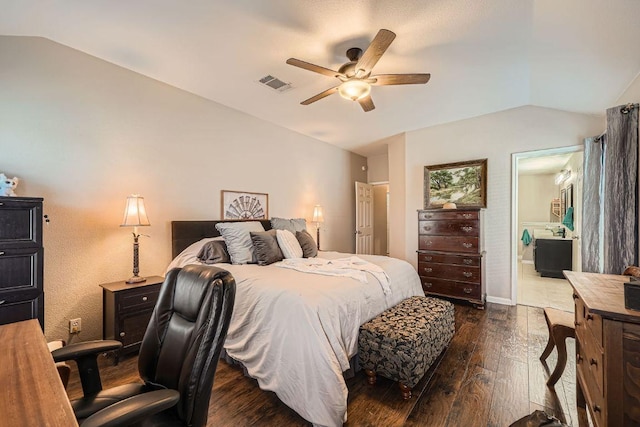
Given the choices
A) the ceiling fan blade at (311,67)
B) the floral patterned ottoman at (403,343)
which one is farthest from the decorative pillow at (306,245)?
the ceiling fan blade at (311,67)

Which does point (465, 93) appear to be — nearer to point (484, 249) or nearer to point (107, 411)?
point (484, 249)

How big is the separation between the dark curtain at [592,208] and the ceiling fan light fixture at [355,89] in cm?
266

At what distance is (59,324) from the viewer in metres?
2.43

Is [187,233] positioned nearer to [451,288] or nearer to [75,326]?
[75,326]

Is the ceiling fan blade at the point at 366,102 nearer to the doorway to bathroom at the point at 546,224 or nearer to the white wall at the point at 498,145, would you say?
the white wall at the point at 498,145

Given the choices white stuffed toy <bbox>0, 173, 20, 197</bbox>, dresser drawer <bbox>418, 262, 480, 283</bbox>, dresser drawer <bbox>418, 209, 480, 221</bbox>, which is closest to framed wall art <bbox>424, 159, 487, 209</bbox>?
dresser drawer <bbox>418, 209, 480, 221</bbox>

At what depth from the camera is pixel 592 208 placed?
3.04 metres

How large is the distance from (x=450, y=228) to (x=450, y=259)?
0.45 m

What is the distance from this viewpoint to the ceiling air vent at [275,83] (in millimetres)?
2995

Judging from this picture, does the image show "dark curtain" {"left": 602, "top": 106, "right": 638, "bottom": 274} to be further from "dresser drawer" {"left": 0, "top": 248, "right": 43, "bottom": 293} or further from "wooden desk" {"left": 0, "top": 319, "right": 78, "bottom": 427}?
"dresser drawer" {"left": 0, "top": 248, "right": 43, "bottom": 293}

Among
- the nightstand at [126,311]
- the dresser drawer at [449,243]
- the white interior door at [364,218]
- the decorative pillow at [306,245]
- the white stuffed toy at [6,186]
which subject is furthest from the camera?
the white interior door at [364,218]

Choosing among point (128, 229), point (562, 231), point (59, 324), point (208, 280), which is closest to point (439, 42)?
point (208, 280)

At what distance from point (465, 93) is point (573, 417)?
3.18 metres

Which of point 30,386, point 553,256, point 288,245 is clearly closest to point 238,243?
point 288,245
